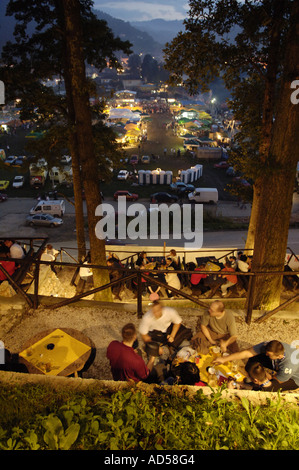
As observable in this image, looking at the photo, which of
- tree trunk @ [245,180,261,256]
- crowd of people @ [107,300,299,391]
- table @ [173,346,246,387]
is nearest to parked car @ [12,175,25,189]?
tree trunk @ [245,180,261,256]

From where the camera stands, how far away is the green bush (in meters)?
2.41

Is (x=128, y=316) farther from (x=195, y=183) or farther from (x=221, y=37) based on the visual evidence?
(x=195, y=183)

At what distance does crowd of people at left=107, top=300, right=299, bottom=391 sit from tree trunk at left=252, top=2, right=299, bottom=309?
1552 mm

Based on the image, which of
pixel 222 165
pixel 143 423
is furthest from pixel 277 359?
pixel 222 165

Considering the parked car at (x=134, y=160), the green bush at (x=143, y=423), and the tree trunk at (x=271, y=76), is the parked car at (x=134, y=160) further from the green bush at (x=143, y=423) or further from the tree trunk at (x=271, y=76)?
the green bush at (x=143, y=423)

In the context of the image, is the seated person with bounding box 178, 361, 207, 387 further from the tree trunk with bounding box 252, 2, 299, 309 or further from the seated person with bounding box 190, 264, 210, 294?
the seated person with bounding box 190, 264, 210, 294

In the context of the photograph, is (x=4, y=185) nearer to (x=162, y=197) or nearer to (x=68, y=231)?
(x=68, y=231)

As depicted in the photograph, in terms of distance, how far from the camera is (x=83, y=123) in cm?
699

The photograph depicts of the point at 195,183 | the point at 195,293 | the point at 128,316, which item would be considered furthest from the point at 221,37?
A: the point at 195,183

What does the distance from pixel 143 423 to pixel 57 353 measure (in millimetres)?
1682

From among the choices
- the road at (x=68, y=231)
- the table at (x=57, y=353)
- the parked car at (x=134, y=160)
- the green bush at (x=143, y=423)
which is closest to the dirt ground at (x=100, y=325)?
the table at (x=57, y=353)

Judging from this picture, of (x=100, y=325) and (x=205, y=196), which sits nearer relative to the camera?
(x=100, y=325)

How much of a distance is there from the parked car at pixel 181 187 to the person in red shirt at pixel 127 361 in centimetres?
2610
